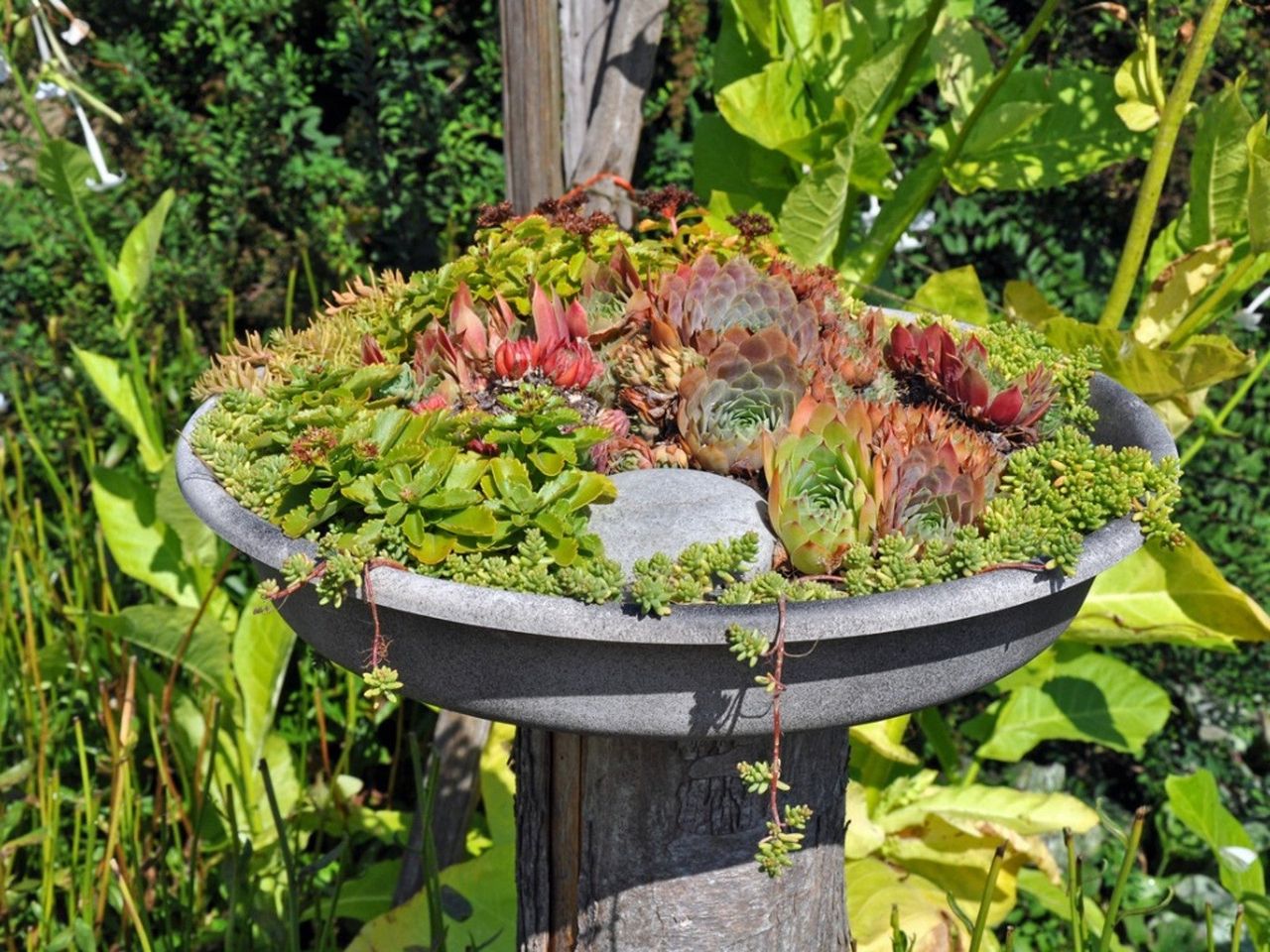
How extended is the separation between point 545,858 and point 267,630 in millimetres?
1075

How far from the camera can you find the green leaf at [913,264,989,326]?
2442 mm

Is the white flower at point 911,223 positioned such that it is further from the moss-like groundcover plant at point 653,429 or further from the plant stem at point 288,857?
the plant stem at point 288,857

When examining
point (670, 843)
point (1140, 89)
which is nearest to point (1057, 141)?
point (1140, 89)

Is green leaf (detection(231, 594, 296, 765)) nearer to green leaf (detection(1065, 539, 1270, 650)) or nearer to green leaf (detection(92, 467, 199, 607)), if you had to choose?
green leaf (detection(92, 467, 199, 607))

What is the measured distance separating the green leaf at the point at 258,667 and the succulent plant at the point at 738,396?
143cm

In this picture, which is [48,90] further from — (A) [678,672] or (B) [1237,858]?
(B) [1237,858]

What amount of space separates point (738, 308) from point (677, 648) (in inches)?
22.1

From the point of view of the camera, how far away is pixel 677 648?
3.90 ft

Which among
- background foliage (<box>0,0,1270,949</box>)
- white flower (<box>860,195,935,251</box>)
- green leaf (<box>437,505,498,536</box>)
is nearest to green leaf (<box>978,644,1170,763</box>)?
background foliage (<box>0,0,1270,949</box>)

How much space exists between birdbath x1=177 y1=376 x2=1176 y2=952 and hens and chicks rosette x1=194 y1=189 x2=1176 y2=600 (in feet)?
0.14

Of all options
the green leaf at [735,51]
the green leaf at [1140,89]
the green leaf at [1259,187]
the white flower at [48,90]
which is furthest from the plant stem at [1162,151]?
the white flower at [48,90]

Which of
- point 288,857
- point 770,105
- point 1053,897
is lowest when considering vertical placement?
point 1053,897

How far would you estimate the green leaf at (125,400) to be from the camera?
8.90 ft

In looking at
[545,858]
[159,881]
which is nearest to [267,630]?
[159,881]
